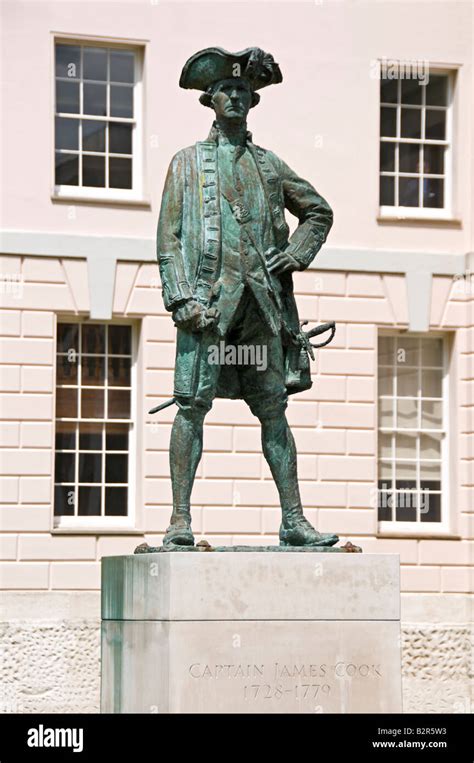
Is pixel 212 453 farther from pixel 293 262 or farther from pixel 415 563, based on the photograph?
pixel 293 262

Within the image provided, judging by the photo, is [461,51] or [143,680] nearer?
[143,680]

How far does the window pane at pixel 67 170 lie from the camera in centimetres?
2438

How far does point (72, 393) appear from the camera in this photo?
24.0 meters

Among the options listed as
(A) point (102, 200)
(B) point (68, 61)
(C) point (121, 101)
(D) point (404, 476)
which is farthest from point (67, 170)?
(D) point (404, 476)

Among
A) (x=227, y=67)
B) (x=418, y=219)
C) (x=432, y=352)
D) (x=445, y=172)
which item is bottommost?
(x=432, y=352)

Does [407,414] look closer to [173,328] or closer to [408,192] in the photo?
[408,192]

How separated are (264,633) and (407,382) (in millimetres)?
12747

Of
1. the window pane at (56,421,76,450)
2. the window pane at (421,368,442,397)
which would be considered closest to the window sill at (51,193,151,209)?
the window pane at (56,421,76,450)

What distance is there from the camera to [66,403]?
23984 millimetres

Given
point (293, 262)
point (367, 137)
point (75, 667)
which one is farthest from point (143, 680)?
point (367, 137)

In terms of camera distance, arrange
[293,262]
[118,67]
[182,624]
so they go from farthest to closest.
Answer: [118,67], [293,262], [182,624]

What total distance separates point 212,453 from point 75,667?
3.19m

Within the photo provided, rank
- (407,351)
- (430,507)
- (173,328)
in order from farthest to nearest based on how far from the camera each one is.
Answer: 1. (407,351)
2. (430,507)
3. (173,328)
